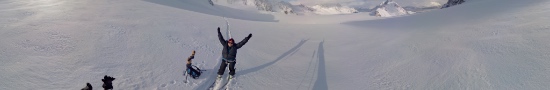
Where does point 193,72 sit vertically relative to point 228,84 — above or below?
above

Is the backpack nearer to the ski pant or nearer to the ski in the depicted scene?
the ski pant

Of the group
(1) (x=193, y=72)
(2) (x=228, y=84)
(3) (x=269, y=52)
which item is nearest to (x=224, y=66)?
(2) (x=228, y=84)

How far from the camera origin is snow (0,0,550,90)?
10898 millimetres

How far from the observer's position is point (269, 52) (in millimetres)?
15648

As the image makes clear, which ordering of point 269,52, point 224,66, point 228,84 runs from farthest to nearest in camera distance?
point 269,52, point 224,66, point 228,84

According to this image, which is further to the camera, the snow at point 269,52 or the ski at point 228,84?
the ski at point 228,84

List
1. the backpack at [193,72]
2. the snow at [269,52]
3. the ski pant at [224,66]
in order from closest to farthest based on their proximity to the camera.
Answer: the snow at [269,52] → the backpack at [193,72] → the ski pant at [224,66]

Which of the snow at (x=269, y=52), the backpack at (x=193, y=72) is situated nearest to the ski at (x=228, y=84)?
the snow at (x=269, y=52)

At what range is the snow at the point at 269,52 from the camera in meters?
10.9

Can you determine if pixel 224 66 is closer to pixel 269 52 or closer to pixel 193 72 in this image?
pixel 193 72

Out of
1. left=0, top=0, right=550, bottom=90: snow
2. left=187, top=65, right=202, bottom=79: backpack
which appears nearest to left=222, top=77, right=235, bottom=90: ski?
left=0, top=0, right=550, bottom=90: snow

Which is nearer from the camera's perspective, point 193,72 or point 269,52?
point 193,72

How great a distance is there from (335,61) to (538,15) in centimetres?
828

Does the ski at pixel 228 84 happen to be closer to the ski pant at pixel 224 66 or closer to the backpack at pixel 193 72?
the ski pant at pixel 224 66
